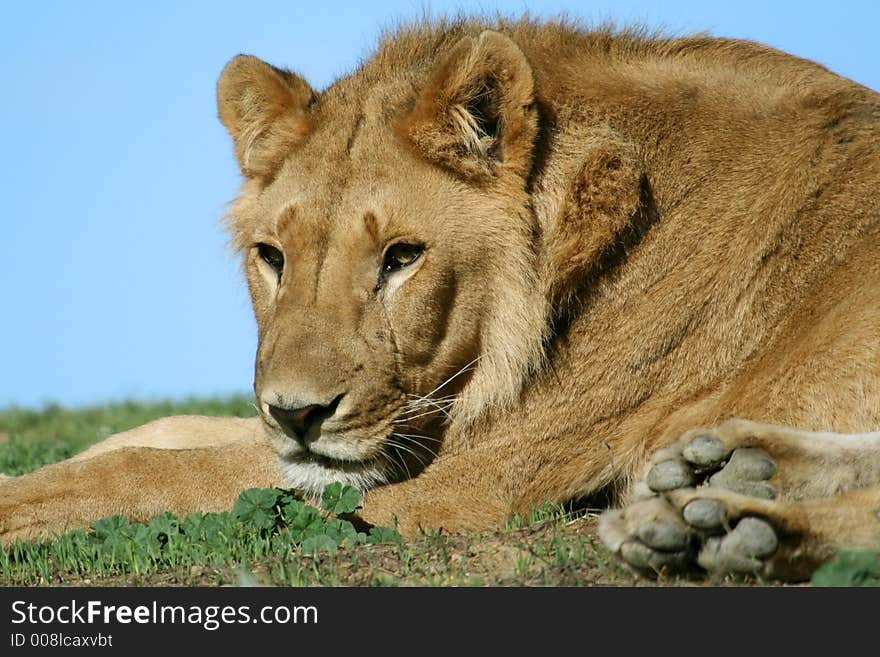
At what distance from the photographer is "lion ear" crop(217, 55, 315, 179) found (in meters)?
5.20

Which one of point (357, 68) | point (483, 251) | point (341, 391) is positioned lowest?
point (341, 391)

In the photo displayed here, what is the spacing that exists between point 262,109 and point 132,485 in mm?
A: 1659

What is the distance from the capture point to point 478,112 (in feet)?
15.9

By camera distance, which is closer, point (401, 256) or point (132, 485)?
point (401, 256)

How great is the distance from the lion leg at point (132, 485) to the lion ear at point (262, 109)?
1.21m

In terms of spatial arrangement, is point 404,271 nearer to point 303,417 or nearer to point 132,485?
point 303,417

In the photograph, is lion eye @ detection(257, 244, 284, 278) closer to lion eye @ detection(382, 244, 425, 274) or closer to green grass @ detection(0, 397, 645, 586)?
lion eye @ detection(382, 244, 425, 274)

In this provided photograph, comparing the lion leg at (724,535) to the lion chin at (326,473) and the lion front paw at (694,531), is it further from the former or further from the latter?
the lion chin at (326,473)

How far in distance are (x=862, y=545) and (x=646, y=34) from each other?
2640 millimetres

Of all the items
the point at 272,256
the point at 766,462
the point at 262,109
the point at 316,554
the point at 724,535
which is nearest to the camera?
the point at 724,535

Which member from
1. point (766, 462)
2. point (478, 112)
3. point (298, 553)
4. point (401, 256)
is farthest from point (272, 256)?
point (766, 462)

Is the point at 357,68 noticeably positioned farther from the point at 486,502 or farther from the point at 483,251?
the point at 486,502
